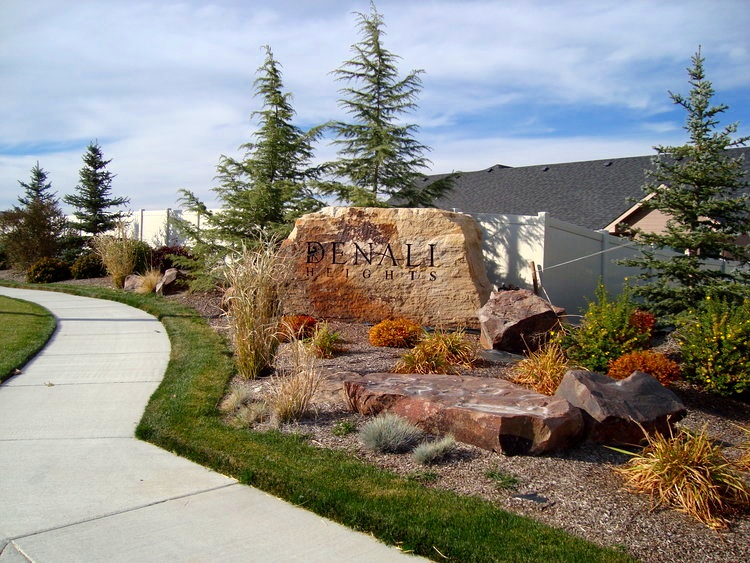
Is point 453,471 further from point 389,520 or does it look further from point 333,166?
point 333,166

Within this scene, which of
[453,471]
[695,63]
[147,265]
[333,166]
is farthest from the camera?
[147,265]

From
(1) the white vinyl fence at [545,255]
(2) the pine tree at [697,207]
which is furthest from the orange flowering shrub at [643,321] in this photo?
(1) the white vinyl fence at [545,255]

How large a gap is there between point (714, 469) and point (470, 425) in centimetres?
183

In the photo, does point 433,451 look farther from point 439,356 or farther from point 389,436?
point 439,356

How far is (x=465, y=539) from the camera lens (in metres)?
3.84

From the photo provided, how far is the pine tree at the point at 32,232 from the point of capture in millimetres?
22656

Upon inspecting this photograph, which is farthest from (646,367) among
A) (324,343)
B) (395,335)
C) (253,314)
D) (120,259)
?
(120,259)

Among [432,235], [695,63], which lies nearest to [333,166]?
[432,235]

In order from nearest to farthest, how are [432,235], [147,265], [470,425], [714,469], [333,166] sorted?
[714,469] → [470,425] → [432,235] → [333,166] → [147,265]

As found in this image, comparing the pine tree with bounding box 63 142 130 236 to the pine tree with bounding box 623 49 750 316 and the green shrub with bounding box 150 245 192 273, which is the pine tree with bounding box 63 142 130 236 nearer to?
the green shrub with bounding box 150 245 192 273

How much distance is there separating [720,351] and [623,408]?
2.68 m

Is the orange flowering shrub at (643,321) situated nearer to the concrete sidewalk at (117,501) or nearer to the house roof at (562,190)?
the concrete sidewalk at (117,501)

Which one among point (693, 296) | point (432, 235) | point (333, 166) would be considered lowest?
point (693, 296)

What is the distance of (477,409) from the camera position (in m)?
5.56
